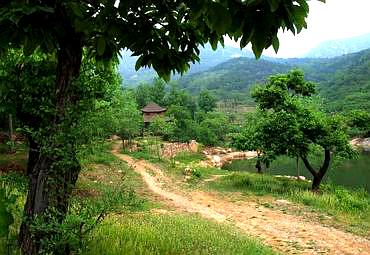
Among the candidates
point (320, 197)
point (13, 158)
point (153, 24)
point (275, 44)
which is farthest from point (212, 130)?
point (275, 44)

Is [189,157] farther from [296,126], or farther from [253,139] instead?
[296,126]

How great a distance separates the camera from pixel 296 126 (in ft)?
75.2

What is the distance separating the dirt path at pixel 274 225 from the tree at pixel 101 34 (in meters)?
3.98

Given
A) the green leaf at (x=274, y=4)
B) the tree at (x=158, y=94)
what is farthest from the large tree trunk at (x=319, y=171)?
the tree at (x=158, y=94)

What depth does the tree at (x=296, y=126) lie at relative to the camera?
22922 millimetres

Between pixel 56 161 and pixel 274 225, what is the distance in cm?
1187

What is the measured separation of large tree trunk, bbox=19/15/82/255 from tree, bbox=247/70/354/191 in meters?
19.3

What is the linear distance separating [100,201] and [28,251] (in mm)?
1168

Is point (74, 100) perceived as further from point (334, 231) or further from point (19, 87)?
point (334, 231)

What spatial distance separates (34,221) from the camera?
4.26 metres

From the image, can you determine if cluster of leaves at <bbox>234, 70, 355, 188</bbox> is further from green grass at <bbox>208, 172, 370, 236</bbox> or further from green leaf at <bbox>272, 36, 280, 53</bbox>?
green leaf at <bbox>272, 36, 280, 53</bbox>

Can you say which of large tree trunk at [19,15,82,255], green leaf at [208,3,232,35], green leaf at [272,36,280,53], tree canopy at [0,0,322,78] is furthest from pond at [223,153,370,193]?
green leaf at [208,3,232,35]

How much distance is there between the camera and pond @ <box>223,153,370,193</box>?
3647cm

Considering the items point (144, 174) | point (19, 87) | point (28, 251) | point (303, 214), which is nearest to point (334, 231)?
point (303, 214)
